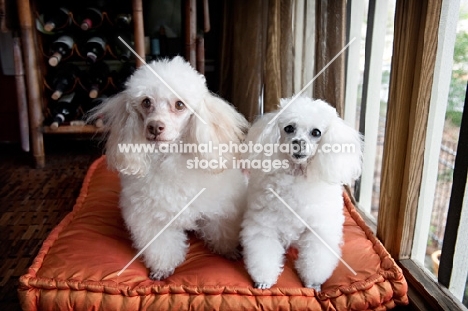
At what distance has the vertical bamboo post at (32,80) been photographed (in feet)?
7.54

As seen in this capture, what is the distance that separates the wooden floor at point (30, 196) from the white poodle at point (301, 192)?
0.79 m

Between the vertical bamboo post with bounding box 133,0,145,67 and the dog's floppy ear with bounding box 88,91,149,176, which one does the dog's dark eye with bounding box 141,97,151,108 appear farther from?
the vertical bamboo post with bounding box 133,0,145,67

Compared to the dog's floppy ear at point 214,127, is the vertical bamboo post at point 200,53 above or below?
above

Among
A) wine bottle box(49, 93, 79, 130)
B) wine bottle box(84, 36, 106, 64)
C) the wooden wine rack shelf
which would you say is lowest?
the wooden wine rack shelf

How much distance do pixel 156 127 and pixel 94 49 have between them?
1537mm

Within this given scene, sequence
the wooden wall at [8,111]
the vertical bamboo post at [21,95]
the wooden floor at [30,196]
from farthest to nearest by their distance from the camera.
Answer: the wooden wall at [8,111], the vertical bamboo post at [21,95], the wooden floor at [30,196]

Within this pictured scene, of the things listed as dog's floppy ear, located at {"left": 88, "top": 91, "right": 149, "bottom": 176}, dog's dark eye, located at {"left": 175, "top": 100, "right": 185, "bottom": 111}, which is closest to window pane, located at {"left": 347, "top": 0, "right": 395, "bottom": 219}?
dog's dark eye, located at {"left": 175, "top": 100, "right": 185, "bottom": 111}

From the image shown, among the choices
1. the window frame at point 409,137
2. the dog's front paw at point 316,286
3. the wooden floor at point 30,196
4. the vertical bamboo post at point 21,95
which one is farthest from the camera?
the vertical bamboo post at point 21,95

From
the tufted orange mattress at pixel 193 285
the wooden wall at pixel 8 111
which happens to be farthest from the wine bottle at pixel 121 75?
the tufted orange mattress at pixel 193 285

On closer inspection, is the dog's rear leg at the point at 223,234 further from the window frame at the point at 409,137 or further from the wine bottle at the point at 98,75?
the wine bottle at the point at 98,75

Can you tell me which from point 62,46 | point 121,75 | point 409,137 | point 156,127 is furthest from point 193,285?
point 62,46

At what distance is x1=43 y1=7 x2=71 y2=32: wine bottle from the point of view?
8.04 ft

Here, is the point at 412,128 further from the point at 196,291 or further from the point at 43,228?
the point at 43,228

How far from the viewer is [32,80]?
94.5 inches
